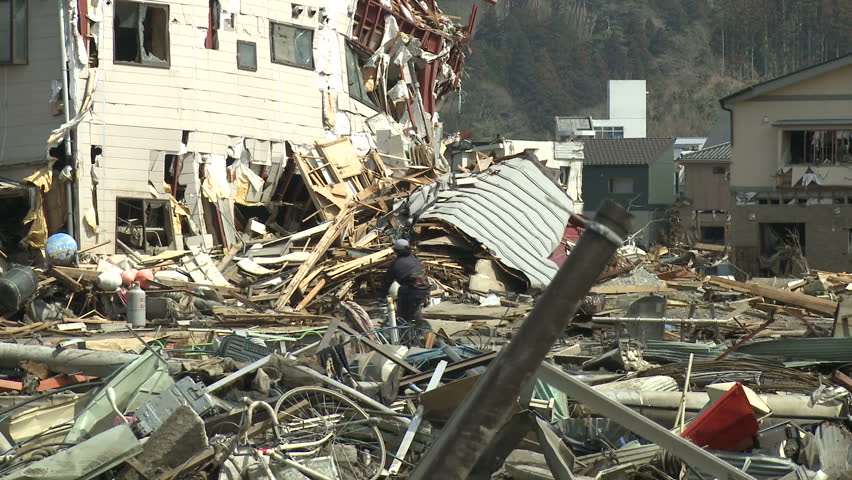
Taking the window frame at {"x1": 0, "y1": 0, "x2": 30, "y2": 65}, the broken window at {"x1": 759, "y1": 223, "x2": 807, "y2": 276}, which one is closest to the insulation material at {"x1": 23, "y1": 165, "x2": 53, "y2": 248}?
the window frame at {"x1": 0, "y1": 0, "x2": 30, "y2": 65}

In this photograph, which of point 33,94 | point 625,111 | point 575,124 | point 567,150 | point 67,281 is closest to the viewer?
point 67,281

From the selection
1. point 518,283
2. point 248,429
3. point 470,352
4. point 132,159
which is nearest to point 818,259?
point 518,283

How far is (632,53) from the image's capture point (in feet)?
397

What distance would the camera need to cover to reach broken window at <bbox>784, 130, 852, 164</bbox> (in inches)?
1492

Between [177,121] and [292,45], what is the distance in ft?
11.5

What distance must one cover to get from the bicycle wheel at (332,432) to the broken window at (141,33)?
15072 mm

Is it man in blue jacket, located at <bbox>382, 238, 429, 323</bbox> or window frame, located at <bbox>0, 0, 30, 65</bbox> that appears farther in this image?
window frame, located at <bbox>0, 0, 30, 65</bbox>

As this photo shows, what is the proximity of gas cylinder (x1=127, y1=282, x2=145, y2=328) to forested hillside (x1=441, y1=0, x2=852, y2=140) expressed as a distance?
8502 centimetres

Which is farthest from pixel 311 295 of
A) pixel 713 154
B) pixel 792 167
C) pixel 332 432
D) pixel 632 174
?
pixel 632 174

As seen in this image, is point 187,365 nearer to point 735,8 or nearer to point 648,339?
point 648,339

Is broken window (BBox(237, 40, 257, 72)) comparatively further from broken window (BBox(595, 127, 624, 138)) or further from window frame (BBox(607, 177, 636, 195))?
broken window (BBox(595, 127, 624, 138))

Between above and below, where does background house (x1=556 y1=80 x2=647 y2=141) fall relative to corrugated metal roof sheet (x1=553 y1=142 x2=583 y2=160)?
above

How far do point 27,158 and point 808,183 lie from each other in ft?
85.8

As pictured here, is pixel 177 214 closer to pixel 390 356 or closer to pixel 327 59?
pixel 327 59
